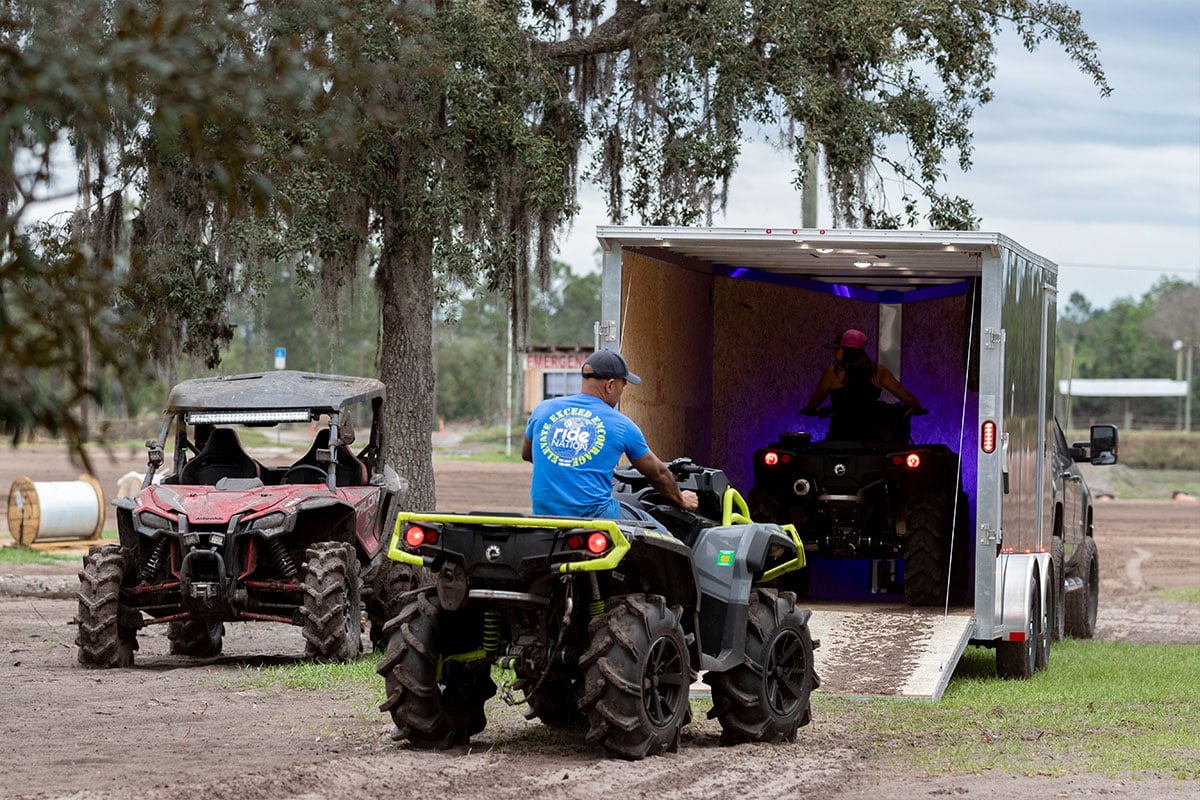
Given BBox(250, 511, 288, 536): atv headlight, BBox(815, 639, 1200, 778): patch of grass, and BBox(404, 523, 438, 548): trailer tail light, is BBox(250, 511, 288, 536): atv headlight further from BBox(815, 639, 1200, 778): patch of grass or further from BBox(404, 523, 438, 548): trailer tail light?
BBox(404, 523, 438, 548): trailer tail light

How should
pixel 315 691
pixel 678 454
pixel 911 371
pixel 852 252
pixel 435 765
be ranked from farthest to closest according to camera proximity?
pixel 911 371 < pixel 678 454 < pixel 852 252 < pixel 315 691 < pixel 435 765

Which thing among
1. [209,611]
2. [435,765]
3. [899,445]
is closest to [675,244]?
[899,445]

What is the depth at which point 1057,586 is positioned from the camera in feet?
48.3

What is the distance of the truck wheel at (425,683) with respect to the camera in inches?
323

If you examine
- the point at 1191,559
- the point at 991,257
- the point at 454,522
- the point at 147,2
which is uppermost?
the point at 147,2

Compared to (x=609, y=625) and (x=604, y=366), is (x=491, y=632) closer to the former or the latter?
(x=609, y=625)

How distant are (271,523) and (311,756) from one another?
421cm

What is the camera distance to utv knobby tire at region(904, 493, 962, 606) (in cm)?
1341

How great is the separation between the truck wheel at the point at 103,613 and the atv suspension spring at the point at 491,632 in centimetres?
474

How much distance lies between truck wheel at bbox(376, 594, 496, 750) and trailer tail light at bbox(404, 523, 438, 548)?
375 mm

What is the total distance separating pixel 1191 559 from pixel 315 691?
20407 mm

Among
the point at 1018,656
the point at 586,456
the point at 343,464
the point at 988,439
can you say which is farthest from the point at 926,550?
the point at 586,456

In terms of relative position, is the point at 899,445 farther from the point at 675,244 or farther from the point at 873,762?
the point at 873,762

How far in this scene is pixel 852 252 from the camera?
12508mm
